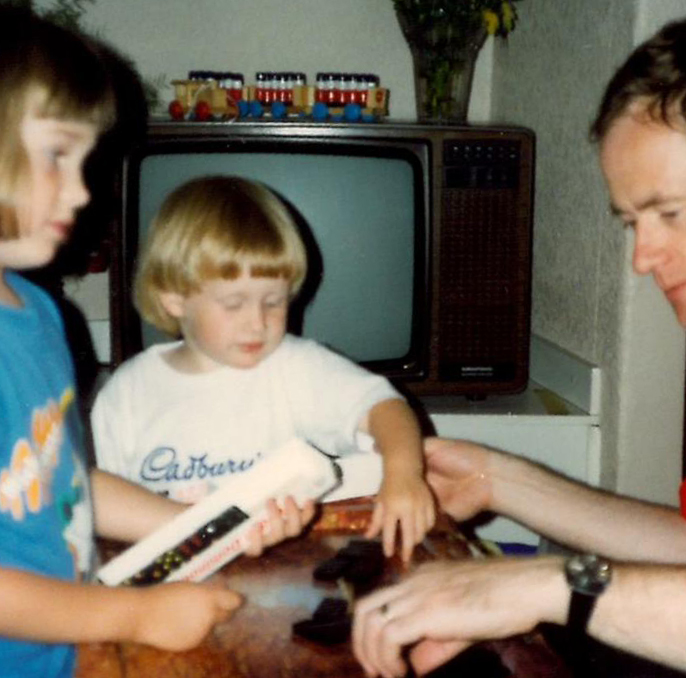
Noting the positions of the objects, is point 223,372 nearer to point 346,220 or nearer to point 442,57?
point 346,220

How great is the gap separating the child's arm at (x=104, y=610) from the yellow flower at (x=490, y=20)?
1.40 m

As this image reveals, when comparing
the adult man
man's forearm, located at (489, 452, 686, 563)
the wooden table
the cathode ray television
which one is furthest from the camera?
the cathode ray television

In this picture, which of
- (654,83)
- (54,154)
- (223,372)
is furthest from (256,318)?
(654,83)

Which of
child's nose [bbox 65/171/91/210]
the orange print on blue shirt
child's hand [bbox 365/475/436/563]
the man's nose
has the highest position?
child's nose [bbox 65/171/91/210]

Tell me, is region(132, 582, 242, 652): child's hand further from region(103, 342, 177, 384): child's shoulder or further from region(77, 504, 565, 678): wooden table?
region(103, 342, 177, 384): child's shoulder

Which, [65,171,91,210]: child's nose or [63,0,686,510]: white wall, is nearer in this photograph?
[65,171,91,210]: child's nose

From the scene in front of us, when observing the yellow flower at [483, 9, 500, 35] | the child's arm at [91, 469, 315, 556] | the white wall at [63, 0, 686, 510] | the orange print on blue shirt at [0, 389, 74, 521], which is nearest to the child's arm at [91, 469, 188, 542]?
the child's arm at [91, 469, 315, 556]

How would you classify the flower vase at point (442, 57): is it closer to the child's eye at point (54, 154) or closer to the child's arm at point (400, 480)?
the child's arm at point (400, 480)

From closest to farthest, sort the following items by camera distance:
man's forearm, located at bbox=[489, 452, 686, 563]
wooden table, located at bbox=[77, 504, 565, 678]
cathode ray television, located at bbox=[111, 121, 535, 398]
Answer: wooden table, located at bbox=[77, 504, 565, 678], man's forearm, located at bbox=[489, 452, 686, 563], cathode ray television, located at bbox=[111, 121, 535, 398]

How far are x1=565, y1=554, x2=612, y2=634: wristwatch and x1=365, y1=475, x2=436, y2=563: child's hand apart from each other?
139 millimetres

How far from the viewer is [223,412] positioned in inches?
50.8

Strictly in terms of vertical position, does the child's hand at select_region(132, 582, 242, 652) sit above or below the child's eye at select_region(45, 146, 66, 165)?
below

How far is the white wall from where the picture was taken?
1611 millimetres

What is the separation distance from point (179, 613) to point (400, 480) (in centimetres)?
33
